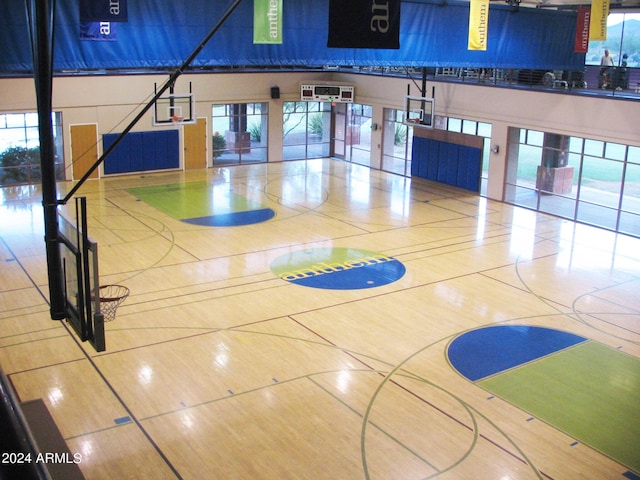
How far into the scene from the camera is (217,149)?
35688mm

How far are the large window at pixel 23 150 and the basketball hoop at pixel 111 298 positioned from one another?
12.9 metres

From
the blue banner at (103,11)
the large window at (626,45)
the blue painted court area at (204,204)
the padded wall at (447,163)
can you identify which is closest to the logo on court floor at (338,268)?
the blue painted court area at (204,204)

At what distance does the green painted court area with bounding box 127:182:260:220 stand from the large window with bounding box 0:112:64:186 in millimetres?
4077

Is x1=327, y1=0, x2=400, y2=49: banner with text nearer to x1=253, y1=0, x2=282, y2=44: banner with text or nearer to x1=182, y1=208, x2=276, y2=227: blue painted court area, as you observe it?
x1=253, y1=0, x2=282, y2=44: banner with text

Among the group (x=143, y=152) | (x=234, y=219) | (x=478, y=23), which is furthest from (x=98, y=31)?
(x=143, y=152)

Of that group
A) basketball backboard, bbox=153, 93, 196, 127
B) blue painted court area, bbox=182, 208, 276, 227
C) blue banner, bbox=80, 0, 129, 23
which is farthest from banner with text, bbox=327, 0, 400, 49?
basketball backboard, bbox=153, 93, 196, 127

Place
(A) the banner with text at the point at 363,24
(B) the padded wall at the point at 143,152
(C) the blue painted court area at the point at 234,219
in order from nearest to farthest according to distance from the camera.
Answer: (A) the banner with text at the point at 363,24 < (C) the blue painted court area at the point at 234,219 < (B) the padded wall at the point at 143,152

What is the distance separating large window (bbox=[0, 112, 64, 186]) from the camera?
1113 inches

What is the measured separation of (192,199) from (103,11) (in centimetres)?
1110

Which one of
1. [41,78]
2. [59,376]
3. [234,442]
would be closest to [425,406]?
[234,442]

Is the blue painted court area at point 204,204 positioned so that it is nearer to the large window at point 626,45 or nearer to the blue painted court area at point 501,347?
the blue painted court area at point 501,347

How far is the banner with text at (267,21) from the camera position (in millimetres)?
19281

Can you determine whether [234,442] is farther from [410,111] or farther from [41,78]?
[410,111]

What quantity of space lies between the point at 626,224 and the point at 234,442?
28465 millimetres
